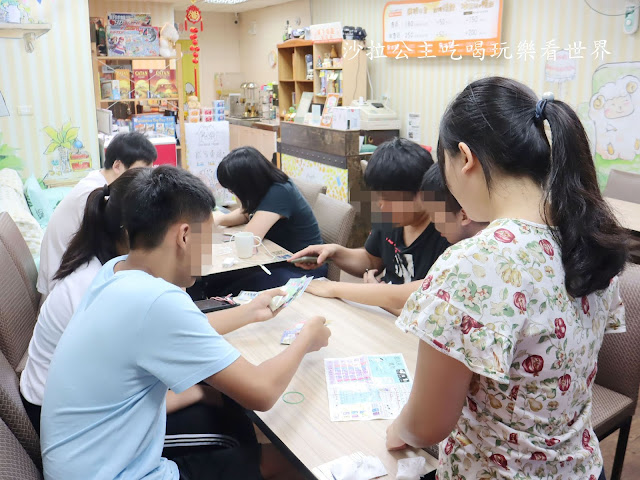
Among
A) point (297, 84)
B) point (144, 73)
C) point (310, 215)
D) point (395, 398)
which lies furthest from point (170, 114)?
point (395, 398)

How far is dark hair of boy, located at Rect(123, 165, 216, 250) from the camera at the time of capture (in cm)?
123

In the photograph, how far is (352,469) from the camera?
3.55 feet

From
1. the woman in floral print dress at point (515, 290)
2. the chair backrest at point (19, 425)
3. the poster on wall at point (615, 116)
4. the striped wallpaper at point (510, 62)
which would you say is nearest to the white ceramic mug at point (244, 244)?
the chair backrest at point (19, 425)

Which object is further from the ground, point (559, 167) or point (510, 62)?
point (510, 62)

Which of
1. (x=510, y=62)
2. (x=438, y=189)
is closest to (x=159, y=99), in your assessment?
(x=510, y=62)

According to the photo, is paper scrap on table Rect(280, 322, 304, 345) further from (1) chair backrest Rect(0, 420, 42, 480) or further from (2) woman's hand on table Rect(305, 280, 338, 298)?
(1) chair backrest Rect(0, 420, 42, 480)

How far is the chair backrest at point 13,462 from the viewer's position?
0.98 m

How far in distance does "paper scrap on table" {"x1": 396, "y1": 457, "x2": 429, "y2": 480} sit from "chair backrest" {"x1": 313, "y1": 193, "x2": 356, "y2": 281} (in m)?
1.85

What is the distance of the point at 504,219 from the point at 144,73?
577 cm

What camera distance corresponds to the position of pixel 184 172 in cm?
135

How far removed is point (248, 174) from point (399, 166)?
1.07 metres

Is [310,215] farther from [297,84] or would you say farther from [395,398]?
[297,84]

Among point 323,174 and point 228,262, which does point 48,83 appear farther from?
point 228,262

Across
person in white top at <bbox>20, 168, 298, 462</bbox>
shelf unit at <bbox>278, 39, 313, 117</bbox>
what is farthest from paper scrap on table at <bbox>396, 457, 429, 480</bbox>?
shelf unit at <bbox>278, 39, 313, 117</bbox>
